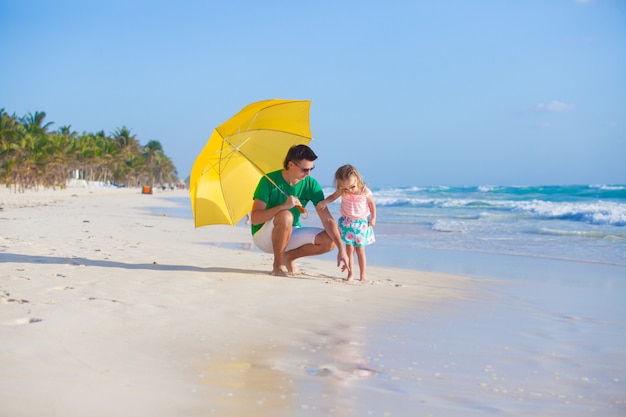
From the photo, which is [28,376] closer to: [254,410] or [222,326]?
[254,410]

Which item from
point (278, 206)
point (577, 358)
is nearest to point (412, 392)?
point (577, 358)

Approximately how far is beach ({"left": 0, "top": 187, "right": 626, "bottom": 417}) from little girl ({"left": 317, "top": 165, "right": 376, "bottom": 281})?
43cm

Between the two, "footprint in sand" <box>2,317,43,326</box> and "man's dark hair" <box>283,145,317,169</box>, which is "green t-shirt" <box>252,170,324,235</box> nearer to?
"man's dark hair" <box>283,145,317,169</box>

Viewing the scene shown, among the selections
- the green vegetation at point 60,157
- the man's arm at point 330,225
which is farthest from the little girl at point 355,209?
the green vegetation at point 60,157

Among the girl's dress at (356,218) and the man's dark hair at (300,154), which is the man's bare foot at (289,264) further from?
the man's dark hair at (300,154)

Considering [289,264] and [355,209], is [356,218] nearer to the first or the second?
[355,209]

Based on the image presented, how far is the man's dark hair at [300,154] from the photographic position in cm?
604

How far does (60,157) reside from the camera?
5550 centimetres

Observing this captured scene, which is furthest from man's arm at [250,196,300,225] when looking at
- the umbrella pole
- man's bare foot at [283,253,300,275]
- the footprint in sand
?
the footprint in sand

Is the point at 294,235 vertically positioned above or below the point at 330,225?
below

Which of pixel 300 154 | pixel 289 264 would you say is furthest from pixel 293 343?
pixel 289 264

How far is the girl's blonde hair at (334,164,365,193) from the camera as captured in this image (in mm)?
6332

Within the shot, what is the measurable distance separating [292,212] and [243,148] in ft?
2.68

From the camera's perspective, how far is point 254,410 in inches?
102
